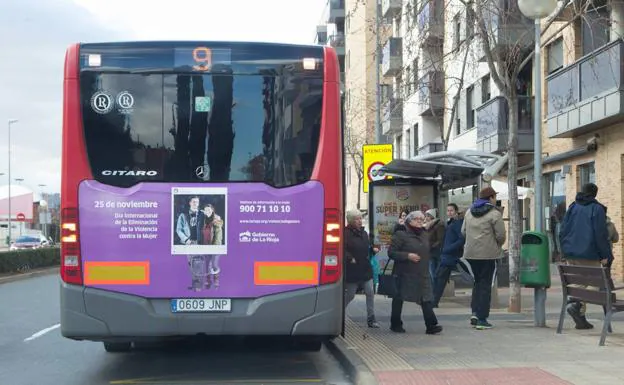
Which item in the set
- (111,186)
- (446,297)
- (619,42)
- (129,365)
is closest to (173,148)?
(111,186)

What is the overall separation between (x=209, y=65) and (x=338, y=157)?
58.3 inches

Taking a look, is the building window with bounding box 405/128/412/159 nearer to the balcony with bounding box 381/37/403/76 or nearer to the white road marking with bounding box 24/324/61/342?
the balcony with bounding box 381/37/403/76

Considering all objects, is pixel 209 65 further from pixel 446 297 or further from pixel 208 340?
pixel 446 297

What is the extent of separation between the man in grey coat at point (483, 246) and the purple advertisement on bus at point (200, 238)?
3.61 metres

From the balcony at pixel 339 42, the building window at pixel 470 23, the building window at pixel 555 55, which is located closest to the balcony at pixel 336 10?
the balcony at pixel 339 42

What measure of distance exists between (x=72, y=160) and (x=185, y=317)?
1.76 metres

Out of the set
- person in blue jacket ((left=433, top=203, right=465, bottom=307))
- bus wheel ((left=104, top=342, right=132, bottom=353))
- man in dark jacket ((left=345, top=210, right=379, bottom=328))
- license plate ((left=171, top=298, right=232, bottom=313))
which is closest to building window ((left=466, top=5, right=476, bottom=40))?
person in blue jacket ((left=433, top=203, right=465, bottom=307))

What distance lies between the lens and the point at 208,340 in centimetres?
1084

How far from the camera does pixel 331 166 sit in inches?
Answer: 295

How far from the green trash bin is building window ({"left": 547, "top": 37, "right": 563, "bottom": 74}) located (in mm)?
14149

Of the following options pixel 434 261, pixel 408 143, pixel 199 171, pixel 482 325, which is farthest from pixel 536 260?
pixel 408 143

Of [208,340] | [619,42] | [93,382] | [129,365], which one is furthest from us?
[619,42]

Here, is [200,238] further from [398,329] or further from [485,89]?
[485,89]

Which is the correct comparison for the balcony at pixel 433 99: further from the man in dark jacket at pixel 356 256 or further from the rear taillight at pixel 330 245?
the rear taillight at pixel 330 245
